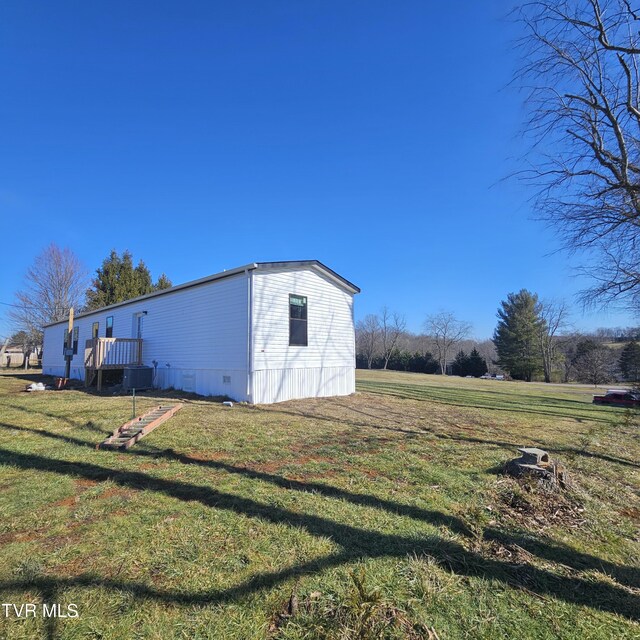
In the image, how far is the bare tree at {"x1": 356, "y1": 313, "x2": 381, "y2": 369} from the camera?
56.9 m

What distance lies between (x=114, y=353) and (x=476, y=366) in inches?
1662

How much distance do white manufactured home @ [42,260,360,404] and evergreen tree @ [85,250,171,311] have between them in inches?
701

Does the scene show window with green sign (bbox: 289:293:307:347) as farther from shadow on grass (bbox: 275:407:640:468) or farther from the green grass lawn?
the green grass lawn

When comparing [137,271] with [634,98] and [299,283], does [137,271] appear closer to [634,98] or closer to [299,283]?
[299,283]

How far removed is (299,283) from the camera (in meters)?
11.9

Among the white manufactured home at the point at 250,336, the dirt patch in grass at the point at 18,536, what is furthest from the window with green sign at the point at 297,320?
the dirt patch in grass at the point at 18,536

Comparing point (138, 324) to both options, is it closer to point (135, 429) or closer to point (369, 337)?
point (135, 429)

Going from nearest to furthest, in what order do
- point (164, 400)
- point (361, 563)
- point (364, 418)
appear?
point (361, 563) < point (364, 418) < point (164, 400)

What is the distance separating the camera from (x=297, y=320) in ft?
38.9

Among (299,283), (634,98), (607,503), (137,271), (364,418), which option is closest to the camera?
(607,503)

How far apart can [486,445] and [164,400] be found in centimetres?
858

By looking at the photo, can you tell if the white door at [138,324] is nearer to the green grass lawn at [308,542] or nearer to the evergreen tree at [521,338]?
the green grass lawn at [308,542]

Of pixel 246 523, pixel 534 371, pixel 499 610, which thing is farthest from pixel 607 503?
pixel 534 371

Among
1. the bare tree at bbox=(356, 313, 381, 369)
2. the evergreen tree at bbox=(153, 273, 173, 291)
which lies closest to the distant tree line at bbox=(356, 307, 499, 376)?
the bare tree at bbox=(356, 313, 381, 369)
